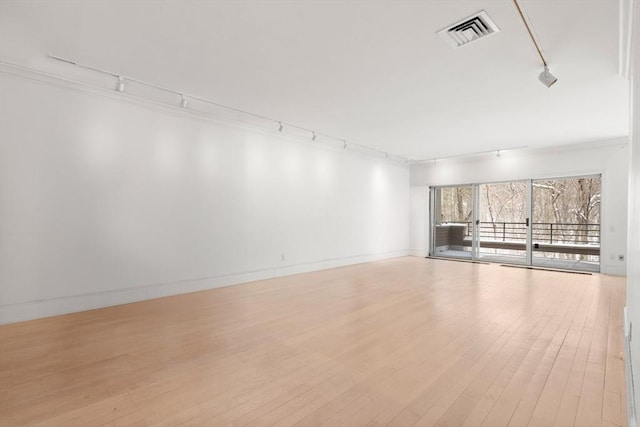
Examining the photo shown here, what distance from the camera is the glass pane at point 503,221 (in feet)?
28.2

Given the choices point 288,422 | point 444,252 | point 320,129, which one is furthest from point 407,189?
point 288,422

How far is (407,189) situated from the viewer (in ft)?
32.2

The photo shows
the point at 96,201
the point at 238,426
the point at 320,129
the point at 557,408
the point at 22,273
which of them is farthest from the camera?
the point at 320,129

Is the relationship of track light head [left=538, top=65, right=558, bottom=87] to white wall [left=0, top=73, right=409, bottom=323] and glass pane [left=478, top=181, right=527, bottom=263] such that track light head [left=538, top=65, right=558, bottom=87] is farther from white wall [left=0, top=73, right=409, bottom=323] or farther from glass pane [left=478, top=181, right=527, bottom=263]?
glass pane [left=478, top=181, right=527, bottom=263]

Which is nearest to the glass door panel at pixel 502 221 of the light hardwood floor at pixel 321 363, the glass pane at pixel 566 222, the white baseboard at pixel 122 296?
the glass pane at pixel 566 222

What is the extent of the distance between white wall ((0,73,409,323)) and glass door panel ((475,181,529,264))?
500cm

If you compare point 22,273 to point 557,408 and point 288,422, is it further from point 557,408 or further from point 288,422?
point 557,408

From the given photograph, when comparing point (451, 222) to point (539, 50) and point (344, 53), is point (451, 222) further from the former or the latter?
point (344, 53)

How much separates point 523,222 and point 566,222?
1115mm

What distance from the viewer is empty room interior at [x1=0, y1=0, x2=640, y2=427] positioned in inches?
84.7

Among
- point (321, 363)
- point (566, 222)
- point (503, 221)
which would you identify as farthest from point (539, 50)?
point (503, 221)

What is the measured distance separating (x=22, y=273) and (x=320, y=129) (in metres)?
4.84

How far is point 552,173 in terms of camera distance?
731 cm

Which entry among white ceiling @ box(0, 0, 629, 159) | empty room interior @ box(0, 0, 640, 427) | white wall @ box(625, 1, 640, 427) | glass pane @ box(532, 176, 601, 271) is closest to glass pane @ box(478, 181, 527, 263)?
glass pane @ box(532, 176, 601, 271)
